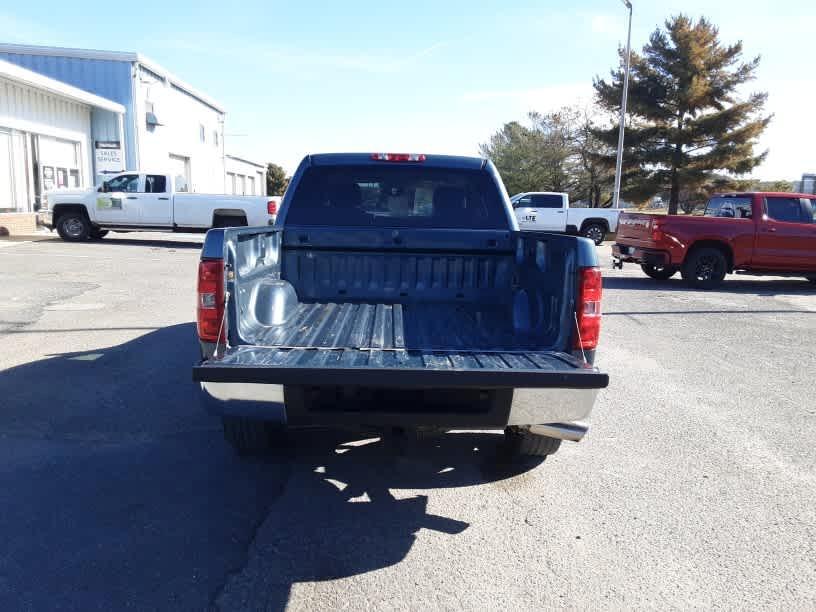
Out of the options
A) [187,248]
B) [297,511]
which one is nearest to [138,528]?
[297,511]

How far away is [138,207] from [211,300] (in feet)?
55.1

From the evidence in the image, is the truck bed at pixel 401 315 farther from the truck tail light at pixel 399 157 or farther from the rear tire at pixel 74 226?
the rear tire at pixel 74 226

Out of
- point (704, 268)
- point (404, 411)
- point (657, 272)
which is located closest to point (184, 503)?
point (404, 411)

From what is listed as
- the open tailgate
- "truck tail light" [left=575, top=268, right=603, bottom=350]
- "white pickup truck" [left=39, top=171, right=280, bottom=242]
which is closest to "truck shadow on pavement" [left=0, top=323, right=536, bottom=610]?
the open tailgate

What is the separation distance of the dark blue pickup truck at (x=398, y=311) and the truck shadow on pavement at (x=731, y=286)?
854cm

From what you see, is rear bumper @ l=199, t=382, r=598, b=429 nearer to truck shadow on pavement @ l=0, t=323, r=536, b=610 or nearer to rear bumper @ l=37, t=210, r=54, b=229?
truck shadow on pavement @ l=0, t=323, r=536, b=610

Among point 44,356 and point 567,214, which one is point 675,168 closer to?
point 567,214

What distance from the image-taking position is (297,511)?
135 inches

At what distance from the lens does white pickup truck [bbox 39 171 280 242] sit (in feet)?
59.7

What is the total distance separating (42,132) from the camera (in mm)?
20906

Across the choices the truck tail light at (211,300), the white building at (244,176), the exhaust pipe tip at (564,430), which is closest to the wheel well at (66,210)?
the truck tail light at (211,300)

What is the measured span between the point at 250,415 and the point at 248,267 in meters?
0.98

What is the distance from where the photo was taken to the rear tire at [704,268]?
12641 millimetres

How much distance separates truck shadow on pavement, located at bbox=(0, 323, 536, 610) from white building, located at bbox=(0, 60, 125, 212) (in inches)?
666
